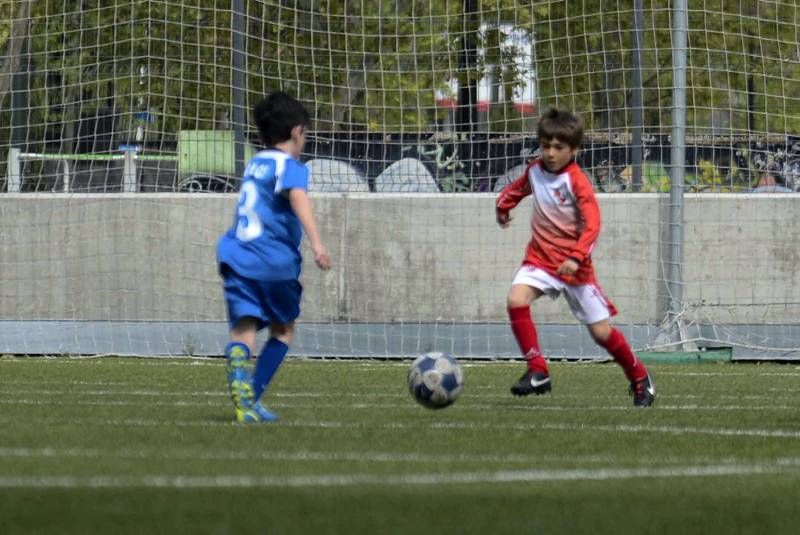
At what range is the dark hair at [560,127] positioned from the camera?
8.31 m

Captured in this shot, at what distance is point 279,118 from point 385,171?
6452mm

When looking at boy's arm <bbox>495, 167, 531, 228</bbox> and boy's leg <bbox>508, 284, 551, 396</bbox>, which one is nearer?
boy's leg <bbox>508, 284, 551, 396</bbox>

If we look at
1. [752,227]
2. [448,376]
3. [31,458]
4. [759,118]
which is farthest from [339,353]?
[31,458]

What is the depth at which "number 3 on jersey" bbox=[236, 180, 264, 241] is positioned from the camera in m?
7.15

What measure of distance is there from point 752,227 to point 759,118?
1738mm

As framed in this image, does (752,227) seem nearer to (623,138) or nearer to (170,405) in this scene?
(623,138)

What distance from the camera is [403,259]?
43.3 feet

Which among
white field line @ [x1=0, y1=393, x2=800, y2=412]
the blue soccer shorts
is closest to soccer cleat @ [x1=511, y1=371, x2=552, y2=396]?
white field line @ [x1=0, y1=393, x2=800, y2=412]

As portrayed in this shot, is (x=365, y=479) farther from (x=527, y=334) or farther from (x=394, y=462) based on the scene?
(x=527, y=334)

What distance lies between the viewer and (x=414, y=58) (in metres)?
14.1

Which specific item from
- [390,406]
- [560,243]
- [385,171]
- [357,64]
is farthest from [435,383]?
[357,64]

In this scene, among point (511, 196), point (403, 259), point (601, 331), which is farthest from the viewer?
point (403, 259)

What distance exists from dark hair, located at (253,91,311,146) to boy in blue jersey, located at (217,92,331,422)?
0.09m

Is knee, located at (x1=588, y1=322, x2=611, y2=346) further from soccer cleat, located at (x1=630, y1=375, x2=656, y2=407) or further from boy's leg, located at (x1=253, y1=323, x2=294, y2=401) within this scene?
boy's leg, located at (x1=253, y1=323, x2=294, y2=401)
